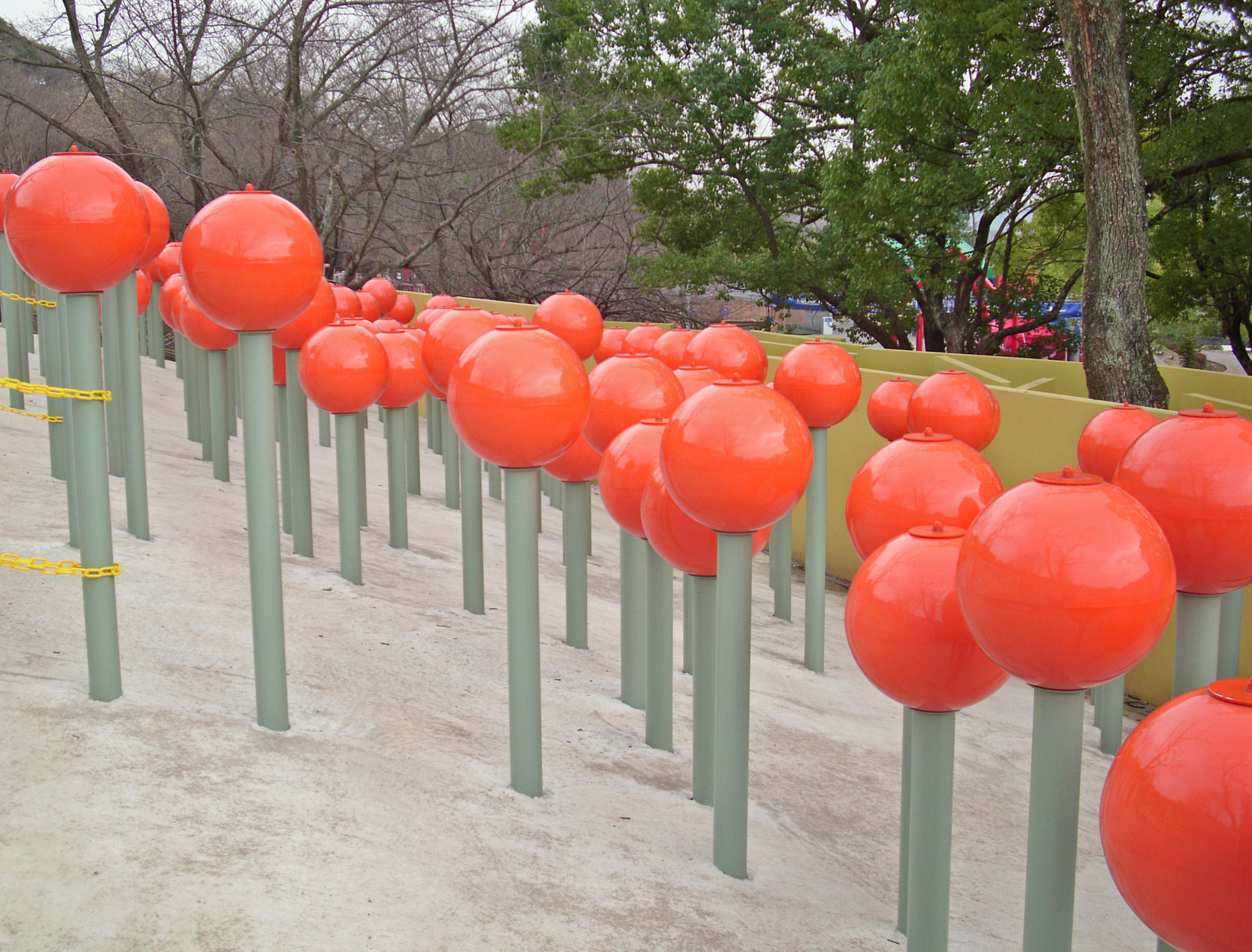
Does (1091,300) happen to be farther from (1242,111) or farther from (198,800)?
(198,800)

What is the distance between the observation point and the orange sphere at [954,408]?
18.7ft

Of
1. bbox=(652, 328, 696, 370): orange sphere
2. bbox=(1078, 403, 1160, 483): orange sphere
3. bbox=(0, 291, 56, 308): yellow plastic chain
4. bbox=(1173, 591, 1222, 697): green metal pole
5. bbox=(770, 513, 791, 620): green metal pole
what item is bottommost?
bbox=(770, 513, 791, 620): green metal pole

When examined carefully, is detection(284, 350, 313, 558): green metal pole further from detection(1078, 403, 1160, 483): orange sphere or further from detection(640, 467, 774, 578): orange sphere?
detection(1078, 403, 1160, 483): orange sphere

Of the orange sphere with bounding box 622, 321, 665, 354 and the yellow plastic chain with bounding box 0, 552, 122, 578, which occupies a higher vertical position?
the orange sphere with bounding box 622, 321, 665, 354

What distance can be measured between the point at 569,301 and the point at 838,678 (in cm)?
283

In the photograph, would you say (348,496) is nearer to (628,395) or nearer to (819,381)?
(628,395)

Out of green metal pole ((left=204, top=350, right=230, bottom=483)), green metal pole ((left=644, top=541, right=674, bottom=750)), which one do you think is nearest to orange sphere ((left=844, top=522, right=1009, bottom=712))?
green metal pole ((left=644, top=541, right=674, bottom=750))

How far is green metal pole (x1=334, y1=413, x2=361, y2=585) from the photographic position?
5.61 metres

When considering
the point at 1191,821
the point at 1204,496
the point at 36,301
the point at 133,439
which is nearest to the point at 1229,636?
the point at 1204,496

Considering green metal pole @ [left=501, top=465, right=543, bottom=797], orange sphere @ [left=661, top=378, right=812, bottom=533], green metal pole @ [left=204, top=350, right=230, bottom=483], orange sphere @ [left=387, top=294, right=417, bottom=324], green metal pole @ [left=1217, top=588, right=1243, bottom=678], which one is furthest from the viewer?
orange sphere @ [left=387, top=294, right=417, bottom=324]

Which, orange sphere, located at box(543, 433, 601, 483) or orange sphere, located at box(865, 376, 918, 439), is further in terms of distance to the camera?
orange sphere, located at box(865, 376, 918, 439)

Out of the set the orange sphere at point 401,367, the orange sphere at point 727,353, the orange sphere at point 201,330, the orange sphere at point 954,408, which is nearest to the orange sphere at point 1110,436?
the orange sphere at point 954,408

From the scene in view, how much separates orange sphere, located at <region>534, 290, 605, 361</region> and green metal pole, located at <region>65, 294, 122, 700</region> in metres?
3.42

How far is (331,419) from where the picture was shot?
10.3m
